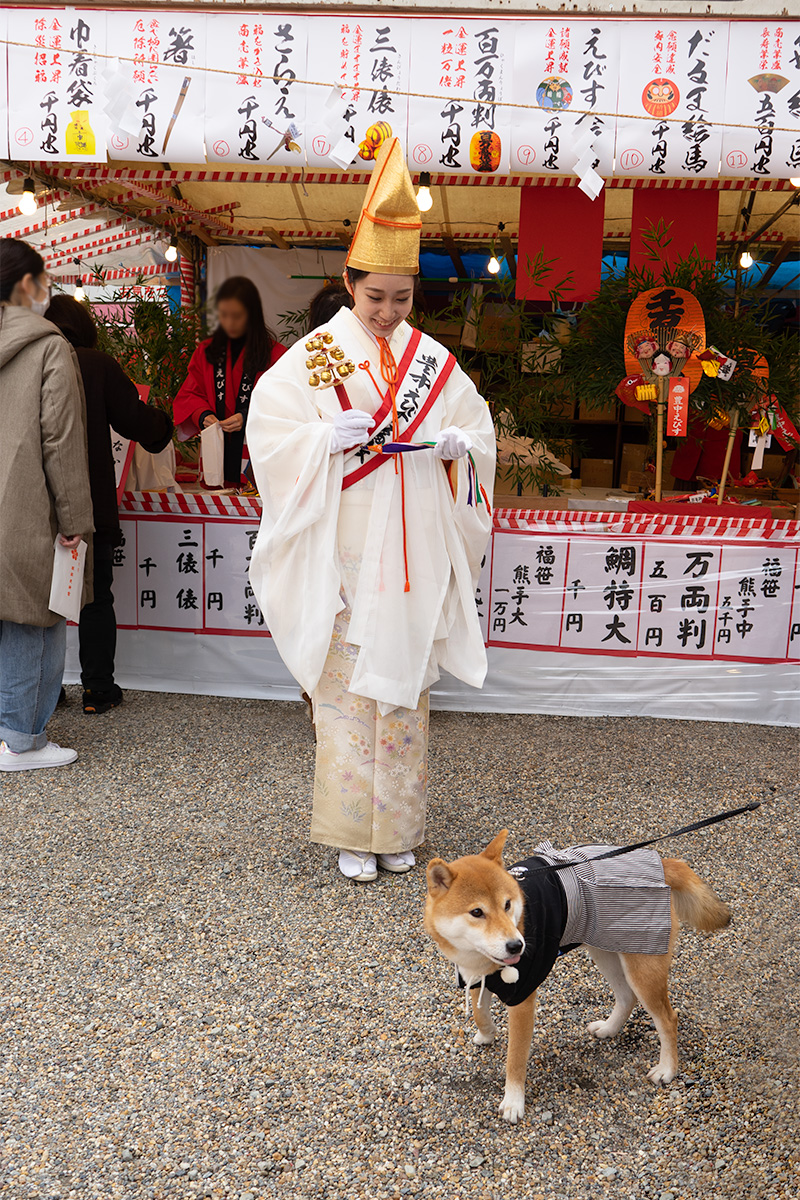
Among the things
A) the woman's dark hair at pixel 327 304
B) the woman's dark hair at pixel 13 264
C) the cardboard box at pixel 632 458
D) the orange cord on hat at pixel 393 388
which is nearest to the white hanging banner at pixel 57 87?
the woman's dark hair at pixel 13 264

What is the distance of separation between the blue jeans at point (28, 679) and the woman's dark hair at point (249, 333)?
151 cm

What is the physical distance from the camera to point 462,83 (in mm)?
3920

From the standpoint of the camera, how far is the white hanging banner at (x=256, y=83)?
3945 mm

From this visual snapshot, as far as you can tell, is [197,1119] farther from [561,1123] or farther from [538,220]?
[538,220]

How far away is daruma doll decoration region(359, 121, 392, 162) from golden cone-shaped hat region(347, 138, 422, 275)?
4.22ft

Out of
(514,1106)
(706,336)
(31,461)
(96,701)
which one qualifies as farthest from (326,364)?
(706,336)

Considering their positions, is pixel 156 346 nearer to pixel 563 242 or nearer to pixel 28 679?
pixel 563 242

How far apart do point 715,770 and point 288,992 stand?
2269 millimetres

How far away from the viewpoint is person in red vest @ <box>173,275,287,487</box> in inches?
178

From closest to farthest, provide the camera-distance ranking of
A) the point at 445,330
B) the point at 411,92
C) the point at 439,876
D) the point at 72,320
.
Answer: the point at 439,876
the point at 411,92
the point at 72,320
the point at 445,330

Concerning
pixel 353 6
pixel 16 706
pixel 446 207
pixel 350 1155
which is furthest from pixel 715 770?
pixel 446 207

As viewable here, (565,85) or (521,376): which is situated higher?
(565,85)

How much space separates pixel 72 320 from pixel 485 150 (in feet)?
6.21

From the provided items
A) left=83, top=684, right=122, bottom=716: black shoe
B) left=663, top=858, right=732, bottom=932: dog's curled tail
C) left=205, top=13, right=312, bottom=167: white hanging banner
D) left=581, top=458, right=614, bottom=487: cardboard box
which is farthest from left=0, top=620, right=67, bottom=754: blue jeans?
left=581, top=458, right=614, bottom=487: cardboard box
